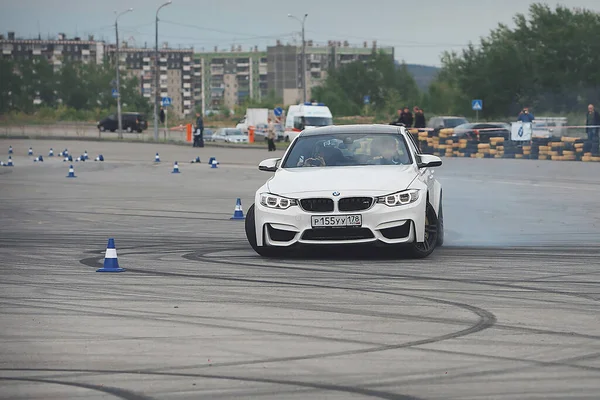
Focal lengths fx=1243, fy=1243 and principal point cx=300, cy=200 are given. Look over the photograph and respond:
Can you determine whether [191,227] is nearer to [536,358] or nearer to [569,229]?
[569,229]

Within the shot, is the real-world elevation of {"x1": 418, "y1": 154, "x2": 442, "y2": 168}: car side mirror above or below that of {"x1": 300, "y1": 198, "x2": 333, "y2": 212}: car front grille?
above

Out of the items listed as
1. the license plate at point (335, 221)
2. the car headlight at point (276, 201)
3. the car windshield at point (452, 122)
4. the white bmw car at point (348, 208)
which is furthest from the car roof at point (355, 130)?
the car windshield at point (452, 122)

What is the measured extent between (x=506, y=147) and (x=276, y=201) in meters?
31.2

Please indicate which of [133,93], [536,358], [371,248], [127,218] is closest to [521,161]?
[127,218]

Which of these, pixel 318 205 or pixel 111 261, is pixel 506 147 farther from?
pixel 111 261

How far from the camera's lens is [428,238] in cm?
1273

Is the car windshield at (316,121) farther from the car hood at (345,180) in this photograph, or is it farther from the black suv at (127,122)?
the car hood at (345,180)

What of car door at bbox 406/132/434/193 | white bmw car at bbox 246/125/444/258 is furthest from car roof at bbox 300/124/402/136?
white bmw car at bbox 246/125/444/258

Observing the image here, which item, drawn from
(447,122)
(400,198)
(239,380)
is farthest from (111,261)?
(447,122)

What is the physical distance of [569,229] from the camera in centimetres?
1630

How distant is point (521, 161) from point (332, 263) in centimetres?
2871

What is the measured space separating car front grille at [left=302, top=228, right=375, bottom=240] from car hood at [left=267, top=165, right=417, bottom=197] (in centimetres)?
37

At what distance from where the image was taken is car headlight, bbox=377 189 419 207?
12203 mm

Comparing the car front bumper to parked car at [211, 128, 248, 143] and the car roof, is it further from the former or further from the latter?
parked car at [211, 128, 248, 143]
